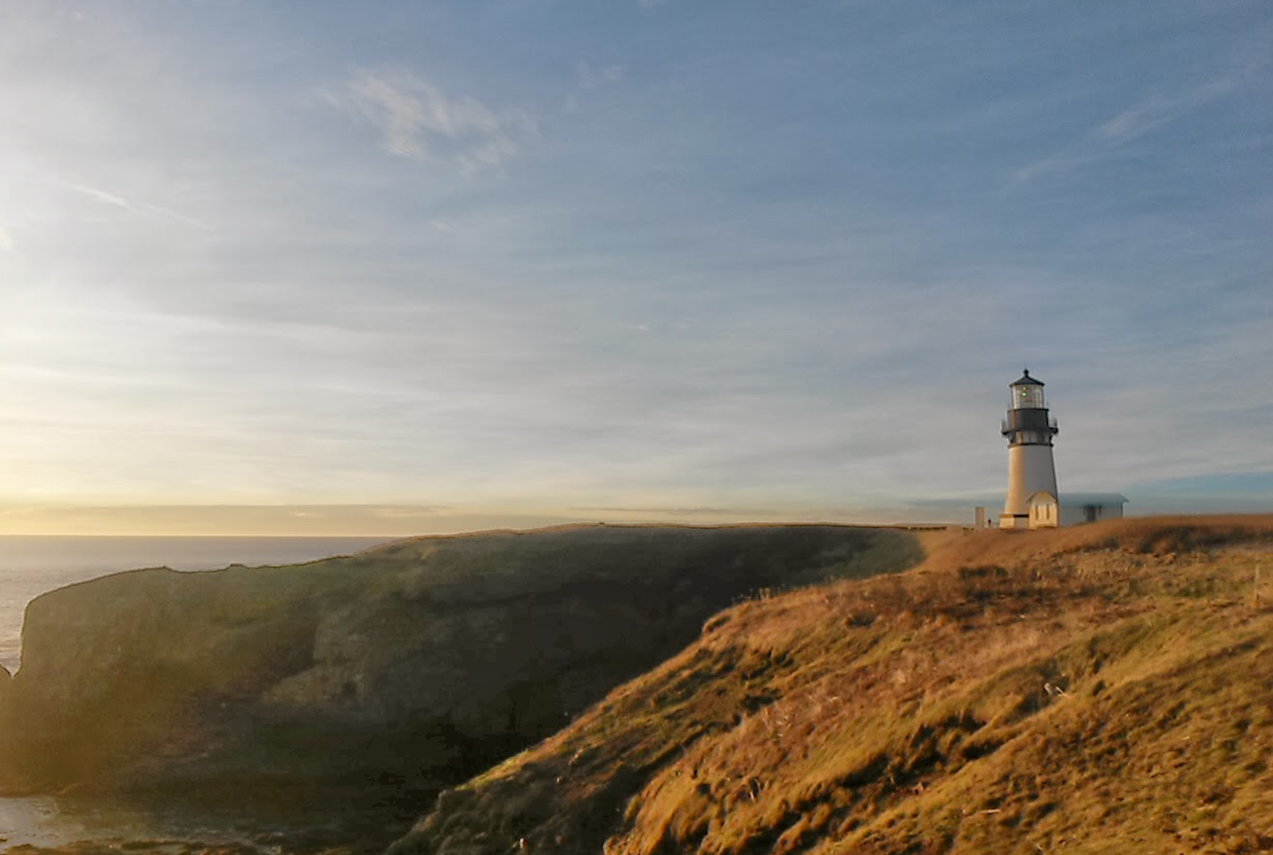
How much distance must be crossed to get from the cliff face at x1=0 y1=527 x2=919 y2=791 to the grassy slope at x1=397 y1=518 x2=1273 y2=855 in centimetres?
1800

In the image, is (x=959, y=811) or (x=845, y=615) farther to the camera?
(x=845, y=615)

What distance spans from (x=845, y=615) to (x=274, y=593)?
38549 mm

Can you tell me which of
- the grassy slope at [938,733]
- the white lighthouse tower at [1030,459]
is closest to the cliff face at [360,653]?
the white lighthouse tower at [1030,459]

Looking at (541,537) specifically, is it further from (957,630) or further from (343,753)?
(957,630)

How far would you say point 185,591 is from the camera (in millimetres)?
53938

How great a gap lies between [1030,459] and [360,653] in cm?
4382

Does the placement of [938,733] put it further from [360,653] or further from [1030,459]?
[1030,459]

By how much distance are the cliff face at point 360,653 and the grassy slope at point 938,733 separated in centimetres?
1800

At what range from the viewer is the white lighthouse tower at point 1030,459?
62.2m

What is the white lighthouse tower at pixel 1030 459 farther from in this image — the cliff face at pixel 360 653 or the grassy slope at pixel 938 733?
the grassy slope at pixel 938 733

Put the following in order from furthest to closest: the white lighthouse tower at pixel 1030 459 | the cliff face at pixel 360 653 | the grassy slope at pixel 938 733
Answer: the white lighthouse tower at pixel 1030 459
the cliff face at pixel 360 653
the grassy slope at pixel 938 733

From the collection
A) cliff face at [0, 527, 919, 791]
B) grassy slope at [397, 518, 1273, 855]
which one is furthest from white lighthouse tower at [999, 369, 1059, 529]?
grassy slope at [397, 518, 1273, 855]

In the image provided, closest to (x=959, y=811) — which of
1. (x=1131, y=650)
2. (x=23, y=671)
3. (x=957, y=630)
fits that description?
(x=1131, y=650)

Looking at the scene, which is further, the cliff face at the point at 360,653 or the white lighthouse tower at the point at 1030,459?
the white lighthouse tower at the point at 1030,459
